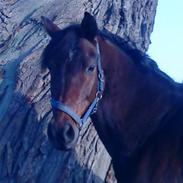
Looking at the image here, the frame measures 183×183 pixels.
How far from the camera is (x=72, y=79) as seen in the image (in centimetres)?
426

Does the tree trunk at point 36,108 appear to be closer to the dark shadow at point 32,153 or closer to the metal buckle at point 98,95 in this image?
the dark shadow at point 32,153

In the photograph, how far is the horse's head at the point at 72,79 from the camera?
420cm

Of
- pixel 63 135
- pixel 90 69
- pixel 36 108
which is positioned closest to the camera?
pixel 63 135

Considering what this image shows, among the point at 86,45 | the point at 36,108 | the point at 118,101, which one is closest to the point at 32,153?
the point at 36,108

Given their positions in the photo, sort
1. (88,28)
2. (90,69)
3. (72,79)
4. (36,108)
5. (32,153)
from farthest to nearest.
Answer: (36,108), (32,153), (88,28), (90,69), (72,79)

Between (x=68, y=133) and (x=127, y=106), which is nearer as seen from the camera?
(x=68, y=133)

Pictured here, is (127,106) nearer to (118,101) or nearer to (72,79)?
(118,101)

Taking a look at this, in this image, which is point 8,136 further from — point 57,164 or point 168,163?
point 168,163

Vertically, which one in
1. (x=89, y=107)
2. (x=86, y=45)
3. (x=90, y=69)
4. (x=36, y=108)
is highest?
(x=36, y=108)

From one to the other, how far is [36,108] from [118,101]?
61.6 inches

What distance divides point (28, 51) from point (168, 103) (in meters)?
2.52

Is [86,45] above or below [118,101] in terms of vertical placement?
above

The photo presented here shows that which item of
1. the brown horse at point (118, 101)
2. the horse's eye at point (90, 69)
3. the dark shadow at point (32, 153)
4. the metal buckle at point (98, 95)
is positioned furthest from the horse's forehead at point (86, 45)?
the dark shadow at point (32, 153)

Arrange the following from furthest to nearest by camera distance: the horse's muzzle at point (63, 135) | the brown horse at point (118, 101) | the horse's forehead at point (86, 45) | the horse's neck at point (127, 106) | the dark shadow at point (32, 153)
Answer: the dark shadow at point (32, 153), the horse's neck at point (127, 106), the horse's forehead at point (86, 45), the brown horse at point (118, 101), the horse's muzzle at point (63, 135)
